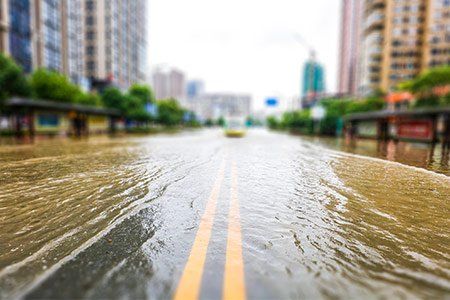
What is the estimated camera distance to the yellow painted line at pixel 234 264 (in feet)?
7.89

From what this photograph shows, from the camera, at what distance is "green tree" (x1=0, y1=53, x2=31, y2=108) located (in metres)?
26.5

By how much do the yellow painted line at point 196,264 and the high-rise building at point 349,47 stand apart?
115 meters

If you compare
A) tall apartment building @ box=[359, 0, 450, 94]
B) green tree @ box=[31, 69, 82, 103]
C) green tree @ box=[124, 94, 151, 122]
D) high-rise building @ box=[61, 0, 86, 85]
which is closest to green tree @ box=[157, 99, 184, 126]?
green tree @ box=[124, 94, 151, 122]

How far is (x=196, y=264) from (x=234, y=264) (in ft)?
1.20

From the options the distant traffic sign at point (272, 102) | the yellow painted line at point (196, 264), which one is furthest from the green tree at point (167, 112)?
the yellow painted line at point (196, 264)

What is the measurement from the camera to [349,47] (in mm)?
117438

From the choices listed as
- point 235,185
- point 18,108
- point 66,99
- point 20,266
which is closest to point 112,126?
point 66,99

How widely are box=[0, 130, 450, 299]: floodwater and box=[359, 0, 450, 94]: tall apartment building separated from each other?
73.5 meters

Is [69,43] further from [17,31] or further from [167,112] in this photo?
[167,112]

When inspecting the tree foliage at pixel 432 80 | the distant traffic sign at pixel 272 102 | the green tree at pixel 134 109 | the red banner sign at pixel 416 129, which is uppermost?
the tree foliage at pixel 432 80

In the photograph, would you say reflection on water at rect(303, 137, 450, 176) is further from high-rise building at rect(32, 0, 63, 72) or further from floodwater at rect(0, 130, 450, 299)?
high-rise building at rect(32, 0, 63, 72)

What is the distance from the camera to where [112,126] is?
44.9m

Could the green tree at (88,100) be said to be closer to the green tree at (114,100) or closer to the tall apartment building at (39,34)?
the green tree at (114,100)

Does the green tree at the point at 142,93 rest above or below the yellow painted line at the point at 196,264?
above
